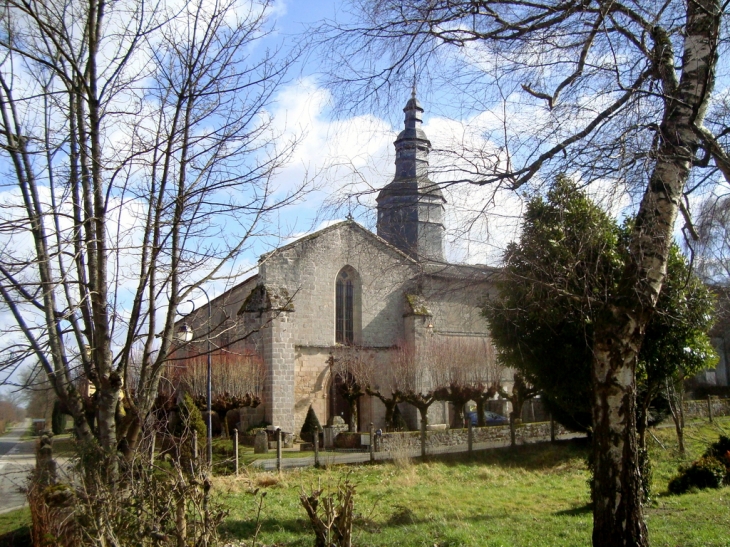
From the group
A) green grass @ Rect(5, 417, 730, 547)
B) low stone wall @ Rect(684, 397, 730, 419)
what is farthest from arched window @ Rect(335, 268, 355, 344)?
low stone wall @ Rect(684, 397, 730, 419)

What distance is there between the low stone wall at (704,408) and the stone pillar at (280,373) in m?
14.3

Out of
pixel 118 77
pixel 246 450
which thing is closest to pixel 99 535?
pixel 118 77

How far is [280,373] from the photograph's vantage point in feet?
78.8

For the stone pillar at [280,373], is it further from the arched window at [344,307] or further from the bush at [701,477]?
the bush at [701,477]

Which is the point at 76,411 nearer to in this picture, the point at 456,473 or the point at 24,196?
the point at 24,196

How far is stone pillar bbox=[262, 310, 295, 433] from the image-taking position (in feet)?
77.7

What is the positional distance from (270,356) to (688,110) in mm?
20163

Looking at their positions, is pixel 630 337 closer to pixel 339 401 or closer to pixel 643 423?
pixel 643 423

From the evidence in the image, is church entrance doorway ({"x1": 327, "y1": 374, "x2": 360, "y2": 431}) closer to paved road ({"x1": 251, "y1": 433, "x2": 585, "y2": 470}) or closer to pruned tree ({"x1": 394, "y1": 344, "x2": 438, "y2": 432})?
pruned tree ({"x1": 394, "y1": 344, "x2": 438, "y2": 432})

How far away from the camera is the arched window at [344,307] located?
2654 cm

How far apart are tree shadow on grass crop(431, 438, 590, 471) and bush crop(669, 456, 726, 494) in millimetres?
4379

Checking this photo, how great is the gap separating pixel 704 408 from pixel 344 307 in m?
14.2

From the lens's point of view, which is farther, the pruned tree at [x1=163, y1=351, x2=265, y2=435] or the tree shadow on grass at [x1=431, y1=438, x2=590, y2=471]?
the pruned tree at [x1=163, y1=351, x2=265, y2=435]

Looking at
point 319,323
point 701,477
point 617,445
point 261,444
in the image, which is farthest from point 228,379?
point 617,445
